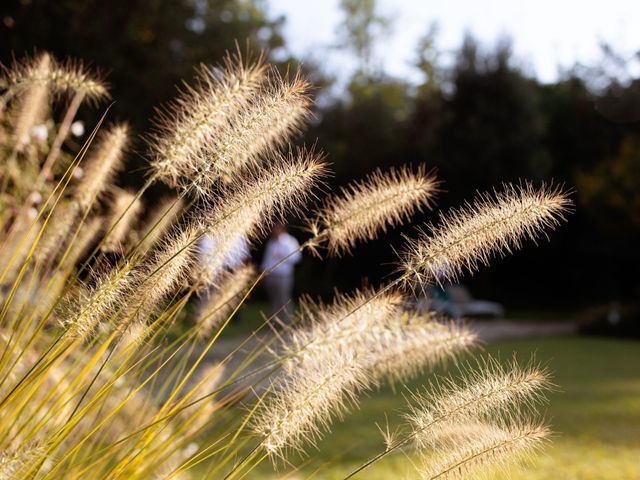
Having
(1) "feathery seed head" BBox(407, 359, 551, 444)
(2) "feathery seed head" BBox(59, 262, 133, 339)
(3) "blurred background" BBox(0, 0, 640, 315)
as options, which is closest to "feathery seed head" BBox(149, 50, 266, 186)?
(2) "feathery seed head" BBox(59, 262, 133, 339)

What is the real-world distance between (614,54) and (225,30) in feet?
36.5

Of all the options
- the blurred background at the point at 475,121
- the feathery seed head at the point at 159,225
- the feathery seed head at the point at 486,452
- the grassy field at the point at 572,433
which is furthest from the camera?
the blurred background at the point at 475,121

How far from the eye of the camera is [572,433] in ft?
16.9

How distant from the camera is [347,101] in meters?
22.7

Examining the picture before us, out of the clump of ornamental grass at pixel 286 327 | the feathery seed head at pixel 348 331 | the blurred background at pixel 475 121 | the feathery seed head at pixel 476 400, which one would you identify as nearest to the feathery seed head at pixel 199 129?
the clump of ornamental grass at pixel 286 327

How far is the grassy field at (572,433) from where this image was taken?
4.11 m

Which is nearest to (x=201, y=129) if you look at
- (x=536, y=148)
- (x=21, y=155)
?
(x=21, y=155)

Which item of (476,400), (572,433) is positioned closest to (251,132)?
(476,400)

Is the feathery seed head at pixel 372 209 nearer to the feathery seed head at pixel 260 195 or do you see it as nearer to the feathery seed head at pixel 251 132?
the feathery seed head at pixel 260 195

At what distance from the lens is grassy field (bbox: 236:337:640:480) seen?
411 cm

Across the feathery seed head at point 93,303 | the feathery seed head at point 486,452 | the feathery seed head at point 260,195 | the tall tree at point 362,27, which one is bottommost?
the feathery seed head at point 486,452

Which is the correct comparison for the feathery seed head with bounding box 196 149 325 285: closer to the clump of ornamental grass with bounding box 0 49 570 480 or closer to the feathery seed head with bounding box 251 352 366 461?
the clump of ornamental grass with bounding box 0 49 570 480

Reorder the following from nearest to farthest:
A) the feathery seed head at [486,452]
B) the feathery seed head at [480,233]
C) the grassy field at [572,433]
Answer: the feathery seed head at [486,452]
the feathery seed head at [480,233]
the grassy field at [572,433]

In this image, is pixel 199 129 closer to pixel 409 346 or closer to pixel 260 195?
pixel 260 195
